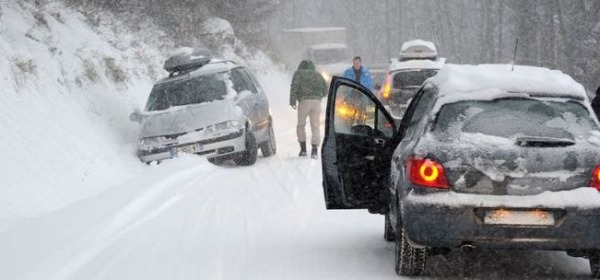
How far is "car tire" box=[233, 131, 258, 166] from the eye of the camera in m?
15.5

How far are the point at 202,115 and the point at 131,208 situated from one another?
5218mm

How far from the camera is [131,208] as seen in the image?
33.8 feet

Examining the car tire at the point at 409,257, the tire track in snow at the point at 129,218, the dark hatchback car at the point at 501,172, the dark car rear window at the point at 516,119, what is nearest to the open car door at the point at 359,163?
the dark hatchback car at the point at 501,172

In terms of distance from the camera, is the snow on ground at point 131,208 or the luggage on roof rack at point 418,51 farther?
the luggage on roof rack at point 418,51

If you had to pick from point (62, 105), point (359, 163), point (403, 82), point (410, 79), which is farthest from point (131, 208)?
point (410, 79)

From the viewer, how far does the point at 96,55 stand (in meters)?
18.7

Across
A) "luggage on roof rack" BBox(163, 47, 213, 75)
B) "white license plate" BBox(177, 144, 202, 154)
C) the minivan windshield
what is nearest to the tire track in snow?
"white license plate" BBox(177, 144, 202, 154)

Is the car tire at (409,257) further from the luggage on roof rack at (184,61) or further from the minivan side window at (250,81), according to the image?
the minivan side window at (250,81)

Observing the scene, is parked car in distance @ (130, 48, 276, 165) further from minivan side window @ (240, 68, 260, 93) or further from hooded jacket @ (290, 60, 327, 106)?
hooded jacket @ (290, 60, 327, 106)

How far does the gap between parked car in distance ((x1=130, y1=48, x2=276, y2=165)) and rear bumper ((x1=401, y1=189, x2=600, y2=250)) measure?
9.15 m

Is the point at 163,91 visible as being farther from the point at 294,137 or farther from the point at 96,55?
the point at 294,137

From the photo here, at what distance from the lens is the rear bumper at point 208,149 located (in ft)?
49.4

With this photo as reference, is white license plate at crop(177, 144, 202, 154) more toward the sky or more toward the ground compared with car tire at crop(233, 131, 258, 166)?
more toward the sky

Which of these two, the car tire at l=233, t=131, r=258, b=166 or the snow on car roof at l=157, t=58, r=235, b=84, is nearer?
the car tire at l=233, t=131, r=258, b=166
